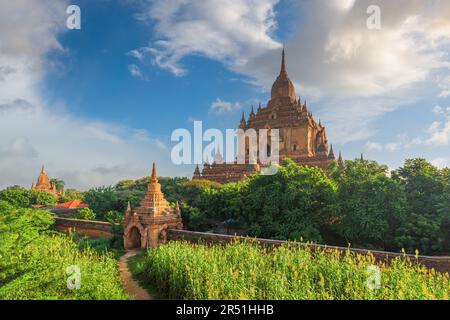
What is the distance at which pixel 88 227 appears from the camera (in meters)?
22.2

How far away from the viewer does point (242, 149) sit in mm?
43156

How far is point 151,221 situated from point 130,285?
5728mm

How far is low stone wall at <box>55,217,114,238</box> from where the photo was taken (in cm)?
2111

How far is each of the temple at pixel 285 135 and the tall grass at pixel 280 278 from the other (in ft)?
79.7

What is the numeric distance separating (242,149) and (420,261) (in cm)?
3276

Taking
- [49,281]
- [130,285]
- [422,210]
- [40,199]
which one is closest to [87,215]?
[130,285]

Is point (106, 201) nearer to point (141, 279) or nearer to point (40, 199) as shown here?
point (141, 279)

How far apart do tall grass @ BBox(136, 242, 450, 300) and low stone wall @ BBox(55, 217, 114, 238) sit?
31.7ft

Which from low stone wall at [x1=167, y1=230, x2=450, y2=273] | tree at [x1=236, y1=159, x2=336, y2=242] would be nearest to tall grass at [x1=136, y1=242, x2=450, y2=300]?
low stone wall at [x1=167, y1=230, x2=450, y2=273]

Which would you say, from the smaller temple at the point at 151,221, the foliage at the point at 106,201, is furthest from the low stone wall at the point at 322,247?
the foliage at the point at 106,201

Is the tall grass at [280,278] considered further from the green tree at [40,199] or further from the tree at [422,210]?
the green tree at [40,199]

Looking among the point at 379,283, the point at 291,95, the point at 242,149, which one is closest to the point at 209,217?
the point at 379,283

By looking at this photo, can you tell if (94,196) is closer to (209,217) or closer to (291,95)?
(209,217)

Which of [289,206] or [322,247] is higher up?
[289,206]
